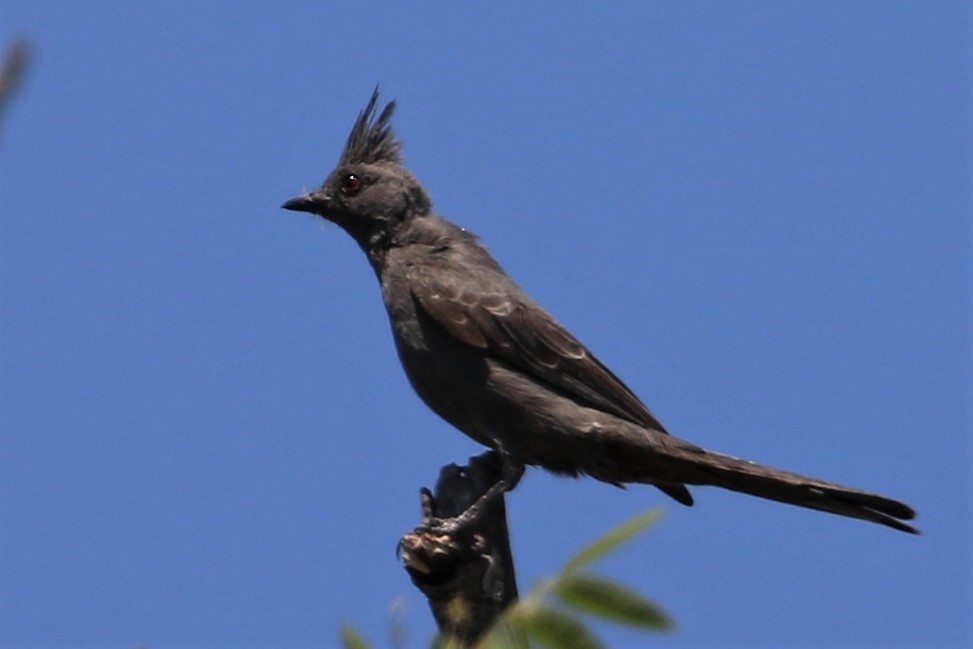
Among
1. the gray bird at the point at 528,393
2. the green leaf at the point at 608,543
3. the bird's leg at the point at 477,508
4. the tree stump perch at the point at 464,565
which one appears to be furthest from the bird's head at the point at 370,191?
the green leaf at the point at 608,543

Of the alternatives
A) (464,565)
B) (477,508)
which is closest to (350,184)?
(477,508)

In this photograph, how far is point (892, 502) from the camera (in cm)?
689

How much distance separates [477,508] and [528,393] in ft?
5.01

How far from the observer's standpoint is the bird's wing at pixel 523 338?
789cm

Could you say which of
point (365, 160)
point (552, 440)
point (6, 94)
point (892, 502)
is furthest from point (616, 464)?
point (6, 94)

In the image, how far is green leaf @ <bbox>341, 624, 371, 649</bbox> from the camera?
81.0 inches

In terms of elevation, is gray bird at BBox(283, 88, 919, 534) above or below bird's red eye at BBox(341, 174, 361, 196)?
below

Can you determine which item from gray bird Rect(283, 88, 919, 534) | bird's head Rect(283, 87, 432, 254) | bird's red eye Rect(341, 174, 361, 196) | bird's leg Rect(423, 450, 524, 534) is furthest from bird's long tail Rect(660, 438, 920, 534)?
bird's red eye Rect(341, 174, 361, 196)

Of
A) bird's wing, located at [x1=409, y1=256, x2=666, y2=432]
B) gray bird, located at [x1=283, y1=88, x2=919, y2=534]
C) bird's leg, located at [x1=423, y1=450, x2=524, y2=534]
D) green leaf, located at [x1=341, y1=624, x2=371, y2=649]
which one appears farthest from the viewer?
bird's wing, located at [x1=409, y1=256, x2=666, y2=432]

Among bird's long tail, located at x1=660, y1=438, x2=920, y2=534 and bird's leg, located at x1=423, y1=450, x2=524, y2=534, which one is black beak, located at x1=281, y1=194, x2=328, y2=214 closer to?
bird's leg, located at x1=423, y1=450, x2=524, y2=534

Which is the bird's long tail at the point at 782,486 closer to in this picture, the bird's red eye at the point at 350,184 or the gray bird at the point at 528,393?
the gray bird at the point at 528,393

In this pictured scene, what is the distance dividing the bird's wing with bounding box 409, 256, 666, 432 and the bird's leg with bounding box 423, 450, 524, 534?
0.66 m

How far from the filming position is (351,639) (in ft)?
6.77

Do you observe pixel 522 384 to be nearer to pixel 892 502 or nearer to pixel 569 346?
pixel 569 346
